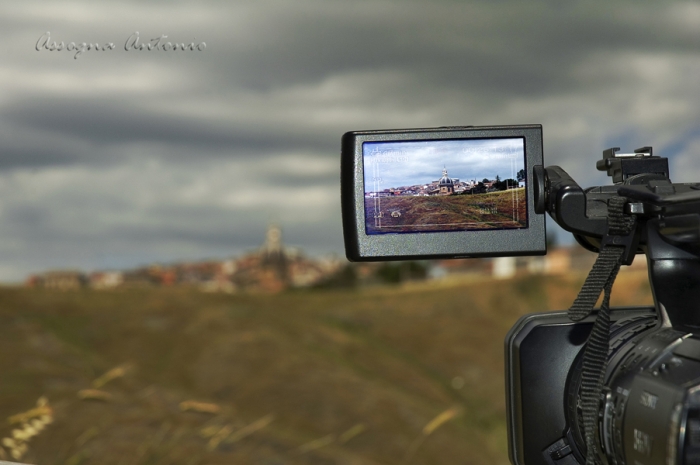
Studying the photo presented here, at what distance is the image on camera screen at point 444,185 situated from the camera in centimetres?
162

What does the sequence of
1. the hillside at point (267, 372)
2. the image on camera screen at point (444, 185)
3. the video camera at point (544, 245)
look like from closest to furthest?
the video camera at point (544, 245)
the image on camera screen at point (444, 185)
the hillside at point (267, 372)

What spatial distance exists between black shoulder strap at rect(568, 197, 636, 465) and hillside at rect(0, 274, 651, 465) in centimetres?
193

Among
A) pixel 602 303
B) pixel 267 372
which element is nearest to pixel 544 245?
pixel 602 303

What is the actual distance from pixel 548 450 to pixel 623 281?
36.0 metres

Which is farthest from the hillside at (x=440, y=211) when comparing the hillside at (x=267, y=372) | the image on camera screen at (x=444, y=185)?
the hillside at (x=267, y=372)

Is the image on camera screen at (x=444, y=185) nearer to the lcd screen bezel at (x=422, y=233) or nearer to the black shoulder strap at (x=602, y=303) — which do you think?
the lcd screen bezel at (x=422, y=233)

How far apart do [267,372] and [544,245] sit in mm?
17190

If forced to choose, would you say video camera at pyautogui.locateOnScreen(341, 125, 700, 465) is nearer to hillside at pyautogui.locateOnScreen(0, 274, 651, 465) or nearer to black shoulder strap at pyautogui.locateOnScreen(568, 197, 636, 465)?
black shoulder strap at pyautogui.locateOnScreen(568, 197, 636, 465)

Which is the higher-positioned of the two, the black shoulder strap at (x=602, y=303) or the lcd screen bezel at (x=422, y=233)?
the lcd screen bezel at (x=422, y=233)

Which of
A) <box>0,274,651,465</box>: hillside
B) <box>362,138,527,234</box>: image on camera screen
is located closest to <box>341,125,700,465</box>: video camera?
<box>362,138,527,234</box>: image on camera screen

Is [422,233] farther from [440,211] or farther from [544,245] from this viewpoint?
[544,245]

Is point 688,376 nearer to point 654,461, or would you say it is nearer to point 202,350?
point 654,461

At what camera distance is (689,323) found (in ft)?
4.83

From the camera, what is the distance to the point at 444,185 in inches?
64.4
